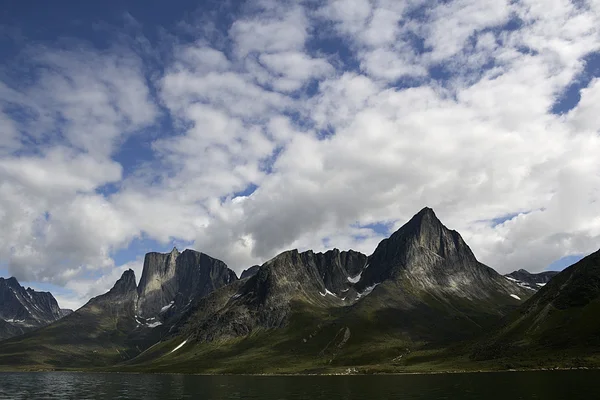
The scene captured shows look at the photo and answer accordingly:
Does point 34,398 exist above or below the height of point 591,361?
above

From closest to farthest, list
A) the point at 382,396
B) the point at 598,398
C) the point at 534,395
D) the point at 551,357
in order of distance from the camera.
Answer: the point at 598,398, the point at 534,395, the point at 382,396, the point at 551,357

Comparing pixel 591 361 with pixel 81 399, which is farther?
pixel 591 361

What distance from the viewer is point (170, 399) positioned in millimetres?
A: 110500

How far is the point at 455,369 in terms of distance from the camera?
199 m

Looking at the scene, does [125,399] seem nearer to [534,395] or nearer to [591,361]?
[534,395]

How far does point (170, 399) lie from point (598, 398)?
89580 millimetres

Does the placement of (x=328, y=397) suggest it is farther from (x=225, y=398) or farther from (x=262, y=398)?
(x=225, y=398)

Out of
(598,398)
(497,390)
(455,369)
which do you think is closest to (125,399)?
(497,390)

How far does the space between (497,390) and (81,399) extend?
99726mm

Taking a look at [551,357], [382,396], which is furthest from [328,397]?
[551,357]

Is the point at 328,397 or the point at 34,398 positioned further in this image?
the point at 34,398

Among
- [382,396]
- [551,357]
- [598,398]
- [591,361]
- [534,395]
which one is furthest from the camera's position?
[551,357]

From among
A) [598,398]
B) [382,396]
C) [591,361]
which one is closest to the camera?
[598,398]

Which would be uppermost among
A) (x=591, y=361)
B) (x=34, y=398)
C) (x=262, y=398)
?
(x=34, y=398)
